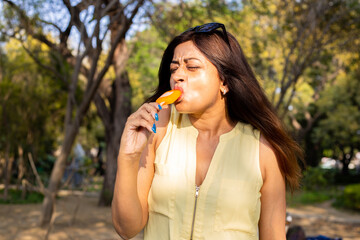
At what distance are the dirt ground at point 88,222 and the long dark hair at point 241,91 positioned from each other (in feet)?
21.3

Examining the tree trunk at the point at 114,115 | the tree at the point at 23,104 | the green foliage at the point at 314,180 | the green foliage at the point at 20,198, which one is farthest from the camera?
the green foliage at the point at 314,180

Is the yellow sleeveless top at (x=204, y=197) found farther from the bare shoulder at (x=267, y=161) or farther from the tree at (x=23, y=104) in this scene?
the tree at (x=23, y=104)

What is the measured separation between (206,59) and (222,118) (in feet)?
0.93

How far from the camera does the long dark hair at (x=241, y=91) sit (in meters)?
1.80

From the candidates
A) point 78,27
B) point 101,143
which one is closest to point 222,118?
point 78,27

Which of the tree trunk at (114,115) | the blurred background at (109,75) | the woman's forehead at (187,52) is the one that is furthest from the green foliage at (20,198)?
the woman's forehead at (187,52)

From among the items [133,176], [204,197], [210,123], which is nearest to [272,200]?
[204,197]

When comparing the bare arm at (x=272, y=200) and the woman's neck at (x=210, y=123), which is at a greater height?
the woman's neck at (x=210, y=123)

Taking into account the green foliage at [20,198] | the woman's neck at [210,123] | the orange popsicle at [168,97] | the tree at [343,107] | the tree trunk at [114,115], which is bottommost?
the green foliage at [20,198]

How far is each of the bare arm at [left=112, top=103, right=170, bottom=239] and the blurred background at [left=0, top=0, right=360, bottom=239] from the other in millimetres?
3555

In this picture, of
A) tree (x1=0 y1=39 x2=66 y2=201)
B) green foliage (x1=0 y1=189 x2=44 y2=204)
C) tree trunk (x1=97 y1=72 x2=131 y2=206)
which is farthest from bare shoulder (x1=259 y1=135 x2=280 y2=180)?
green foliage (x1=0 y1=189 x2=44 y2=204)

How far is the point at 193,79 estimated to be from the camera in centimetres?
172

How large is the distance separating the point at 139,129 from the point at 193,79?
29 centimetres

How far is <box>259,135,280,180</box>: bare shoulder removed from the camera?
1.75 m
